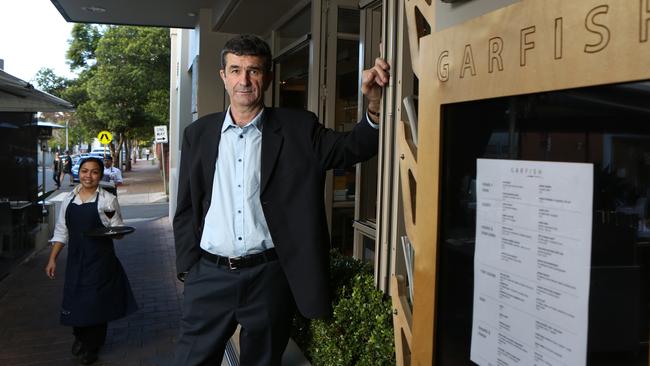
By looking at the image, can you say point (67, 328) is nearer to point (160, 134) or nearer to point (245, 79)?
point (245, 79)

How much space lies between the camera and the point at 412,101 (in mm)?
2068

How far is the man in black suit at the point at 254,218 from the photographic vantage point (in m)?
2.61

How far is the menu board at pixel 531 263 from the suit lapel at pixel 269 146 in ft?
4.41

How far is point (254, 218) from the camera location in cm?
262

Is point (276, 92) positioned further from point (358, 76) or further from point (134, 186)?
point (134, 186)

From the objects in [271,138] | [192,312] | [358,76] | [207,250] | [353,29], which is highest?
[353,29]

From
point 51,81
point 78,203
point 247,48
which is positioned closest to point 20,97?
point 78,203

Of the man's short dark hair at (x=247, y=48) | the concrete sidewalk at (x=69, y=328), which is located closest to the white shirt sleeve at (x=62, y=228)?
the concrete sidewalk at (x=69, y=328)

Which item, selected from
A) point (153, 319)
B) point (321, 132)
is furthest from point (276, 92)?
point (321, 132)

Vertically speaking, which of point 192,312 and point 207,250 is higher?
point 207,250

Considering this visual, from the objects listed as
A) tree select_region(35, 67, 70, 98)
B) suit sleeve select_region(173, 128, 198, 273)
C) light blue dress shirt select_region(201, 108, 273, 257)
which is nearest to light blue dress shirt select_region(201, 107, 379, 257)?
light blue dress shirt select_region(201, 108, 273, 257)

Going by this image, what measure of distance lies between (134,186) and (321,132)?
25.5 m

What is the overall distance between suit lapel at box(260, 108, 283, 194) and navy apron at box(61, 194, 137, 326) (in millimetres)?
2433

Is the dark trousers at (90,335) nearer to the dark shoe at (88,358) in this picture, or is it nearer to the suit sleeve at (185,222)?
the dark shoe at (88,358)
